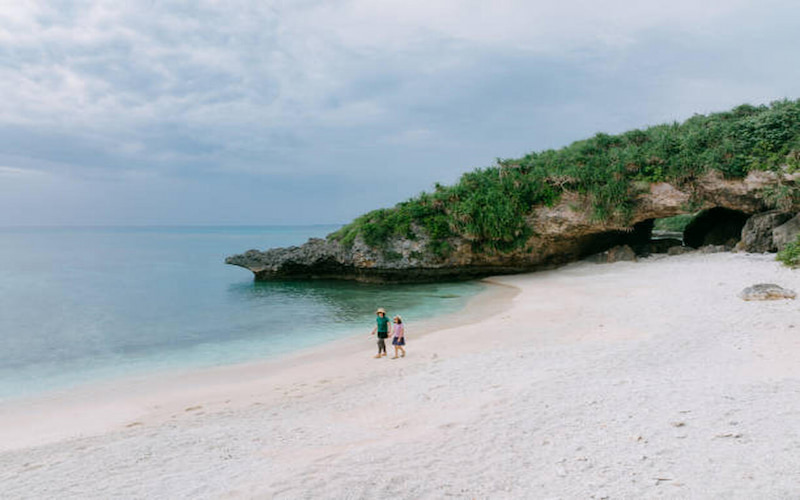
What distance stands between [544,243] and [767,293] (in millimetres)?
12347

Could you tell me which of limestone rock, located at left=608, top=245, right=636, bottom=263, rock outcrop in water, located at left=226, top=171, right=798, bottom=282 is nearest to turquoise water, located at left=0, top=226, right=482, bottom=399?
rock outcrop in water, located at left=226, top=171, right=798, bottom=282

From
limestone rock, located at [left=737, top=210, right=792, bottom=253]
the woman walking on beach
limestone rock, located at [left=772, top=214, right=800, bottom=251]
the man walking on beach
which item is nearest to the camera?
the woman walking on beach

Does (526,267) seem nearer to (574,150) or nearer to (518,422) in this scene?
(574,150)

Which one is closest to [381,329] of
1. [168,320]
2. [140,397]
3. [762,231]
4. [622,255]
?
[140,397]

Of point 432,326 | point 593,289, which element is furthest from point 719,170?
point 432,326

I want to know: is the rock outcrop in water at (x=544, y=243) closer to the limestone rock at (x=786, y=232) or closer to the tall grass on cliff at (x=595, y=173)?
the tall grass on cliff at (x=595, y=173)

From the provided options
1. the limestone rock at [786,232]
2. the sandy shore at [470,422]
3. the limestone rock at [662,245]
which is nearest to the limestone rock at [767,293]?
the sandy shore at [470,422]

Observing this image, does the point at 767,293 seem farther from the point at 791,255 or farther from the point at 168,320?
the point at 168,320

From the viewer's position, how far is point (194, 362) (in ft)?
40.0

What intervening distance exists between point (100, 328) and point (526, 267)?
20507 mm

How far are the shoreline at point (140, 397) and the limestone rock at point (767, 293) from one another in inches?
342

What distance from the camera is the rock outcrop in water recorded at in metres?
20.3

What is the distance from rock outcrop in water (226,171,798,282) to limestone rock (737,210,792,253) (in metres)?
0.51

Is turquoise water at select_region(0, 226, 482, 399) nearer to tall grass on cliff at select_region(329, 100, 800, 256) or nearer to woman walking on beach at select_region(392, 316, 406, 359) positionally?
tall grass on cliff at select_region(329, 100, 800, 256)
